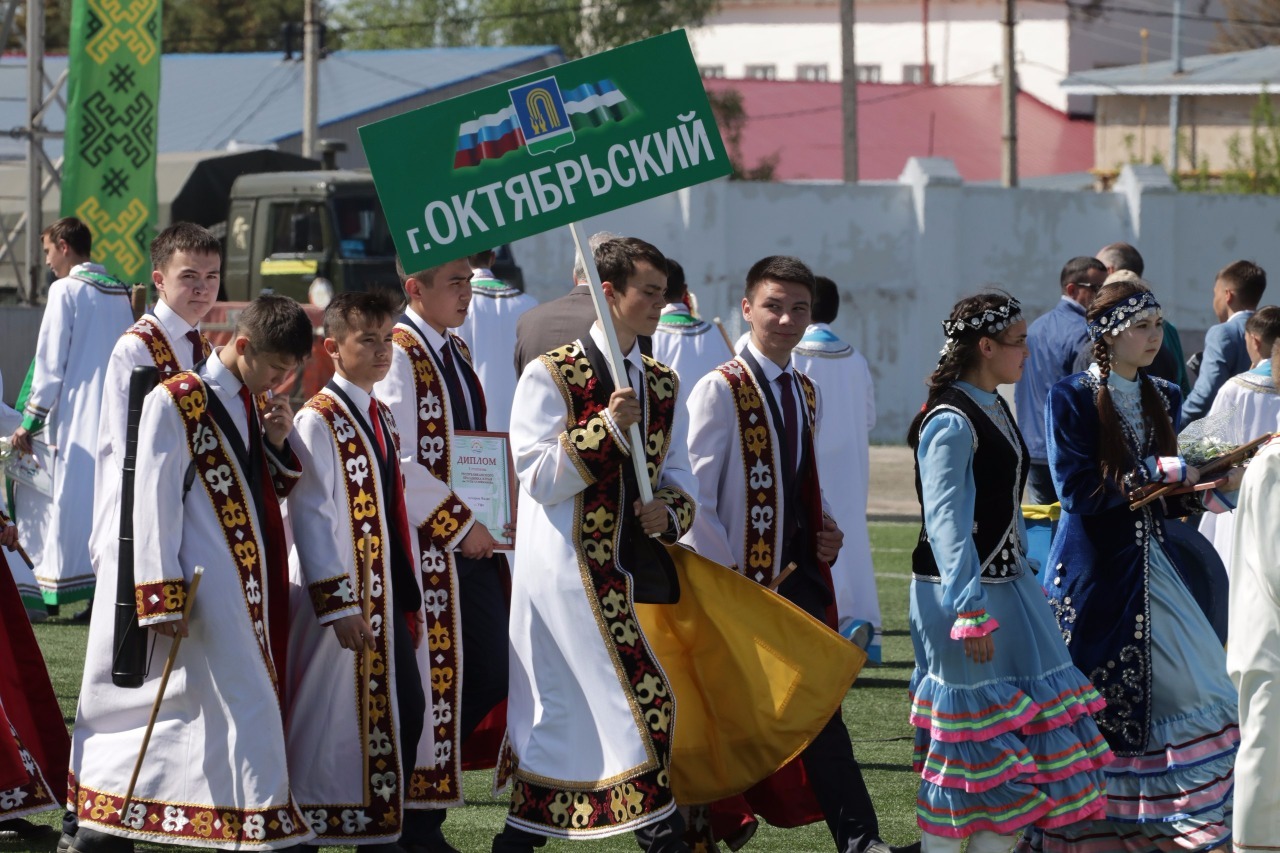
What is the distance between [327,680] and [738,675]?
44.8 inches

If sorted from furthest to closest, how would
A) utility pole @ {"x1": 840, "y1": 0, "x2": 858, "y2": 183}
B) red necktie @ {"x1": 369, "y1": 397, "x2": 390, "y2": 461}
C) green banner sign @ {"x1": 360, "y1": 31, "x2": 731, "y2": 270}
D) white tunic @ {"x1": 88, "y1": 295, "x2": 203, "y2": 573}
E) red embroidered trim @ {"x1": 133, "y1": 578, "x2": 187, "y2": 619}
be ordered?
utility pole @ {"x1": 840, "y1": 0, "x2": 858, "y2": 183}
red necktie @ {"x1": 369, "y1": 397, "x2": 390, "y2": 461}
white tunic @ {"x1": 88, "y1": 295, "x2": 203, "y2": 573}
green banner sign @ {"x1": 360, "y1": 31, "x2": 731, "y2": 270}
red embroidered trim @ {"x1": 133, "y1": 578, "x2": 187, "y2": 619}

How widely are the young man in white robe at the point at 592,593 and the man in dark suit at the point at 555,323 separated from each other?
1.64 meters

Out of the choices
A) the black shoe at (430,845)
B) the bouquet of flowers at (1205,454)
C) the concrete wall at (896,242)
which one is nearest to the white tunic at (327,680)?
the black shoe at (430,845)

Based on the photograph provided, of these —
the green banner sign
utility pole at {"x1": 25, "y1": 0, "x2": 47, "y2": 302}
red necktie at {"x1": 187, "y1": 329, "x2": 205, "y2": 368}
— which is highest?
utility pole at {"x1": 25, "y1": 0, "x2": 47, "y2": 302}

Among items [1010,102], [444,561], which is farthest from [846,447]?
[1010,102]

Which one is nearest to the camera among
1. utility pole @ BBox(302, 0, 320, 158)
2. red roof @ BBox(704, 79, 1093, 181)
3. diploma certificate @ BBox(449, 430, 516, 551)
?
diploma certificate @ BBox(449, 430, 516, 551)

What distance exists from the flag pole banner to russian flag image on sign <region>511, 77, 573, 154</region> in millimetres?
9566

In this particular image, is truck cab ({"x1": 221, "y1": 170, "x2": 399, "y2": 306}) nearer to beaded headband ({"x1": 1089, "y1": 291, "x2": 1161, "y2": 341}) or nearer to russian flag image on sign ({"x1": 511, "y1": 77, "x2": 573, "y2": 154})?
beaded headband ({"x1": 1089, "y1": 291, "x2": 1161, "y2": 341})

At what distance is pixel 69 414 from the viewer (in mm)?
10547

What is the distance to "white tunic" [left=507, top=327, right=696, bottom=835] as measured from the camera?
548cm

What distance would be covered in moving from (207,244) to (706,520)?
185cm

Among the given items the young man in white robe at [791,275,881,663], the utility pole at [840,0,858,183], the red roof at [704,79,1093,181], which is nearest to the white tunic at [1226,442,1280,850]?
the young man in white robe at [791,275,881,663]

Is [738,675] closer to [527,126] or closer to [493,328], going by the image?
[527,126]

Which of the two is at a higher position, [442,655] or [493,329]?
[493,329]
